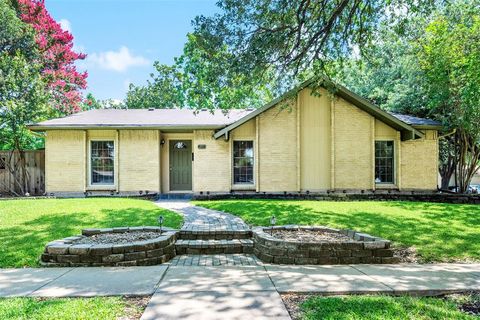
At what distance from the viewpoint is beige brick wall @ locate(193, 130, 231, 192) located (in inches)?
556

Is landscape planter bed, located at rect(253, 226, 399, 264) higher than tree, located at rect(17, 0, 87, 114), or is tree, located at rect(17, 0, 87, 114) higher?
tree, located at rect(17, 0, 87, 114)

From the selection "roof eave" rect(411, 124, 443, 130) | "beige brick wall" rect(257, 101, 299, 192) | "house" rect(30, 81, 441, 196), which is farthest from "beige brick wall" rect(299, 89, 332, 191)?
"roof eave" rect(411, 124, 443, 130)

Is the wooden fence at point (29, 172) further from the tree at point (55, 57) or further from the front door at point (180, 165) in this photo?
the front door at point (180, 165)

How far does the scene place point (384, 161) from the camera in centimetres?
1475

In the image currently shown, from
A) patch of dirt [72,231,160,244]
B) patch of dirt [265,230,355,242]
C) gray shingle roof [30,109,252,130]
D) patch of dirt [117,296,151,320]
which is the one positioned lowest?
patch of dirt [117,296,151,320]

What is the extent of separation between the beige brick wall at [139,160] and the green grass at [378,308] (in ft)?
37.6

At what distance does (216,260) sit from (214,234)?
121 centimetres

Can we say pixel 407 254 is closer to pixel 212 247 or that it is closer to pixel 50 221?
pixel 212 247

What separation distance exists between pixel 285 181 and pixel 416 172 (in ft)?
20.3

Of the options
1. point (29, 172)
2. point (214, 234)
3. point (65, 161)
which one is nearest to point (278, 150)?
point (214, 234)

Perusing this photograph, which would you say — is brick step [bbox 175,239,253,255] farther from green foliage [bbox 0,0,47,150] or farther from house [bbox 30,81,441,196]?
green foliage [bbox 0,0,47,150]

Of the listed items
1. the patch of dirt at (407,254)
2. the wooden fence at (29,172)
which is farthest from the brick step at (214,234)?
the wooden fence at (29,172)

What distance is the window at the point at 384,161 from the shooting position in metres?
14.7

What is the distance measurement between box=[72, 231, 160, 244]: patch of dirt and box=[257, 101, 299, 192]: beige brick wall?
801cm
